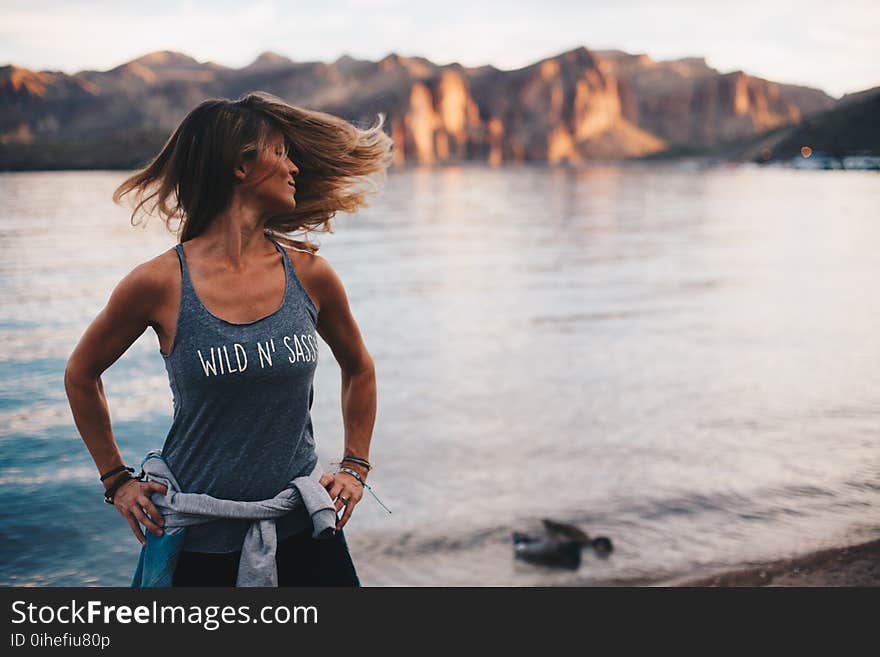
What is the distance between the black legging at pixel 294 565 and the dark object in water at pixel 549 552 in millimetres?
5738

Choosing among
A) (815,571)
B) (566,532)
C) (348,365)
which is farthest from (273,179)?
(566,532)

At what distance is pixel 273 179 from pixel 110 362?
696 millimetres

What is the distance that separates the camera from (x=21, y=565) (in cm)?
849

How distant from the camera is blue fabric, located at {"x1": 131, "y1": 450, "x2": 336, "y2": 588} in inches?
99.8

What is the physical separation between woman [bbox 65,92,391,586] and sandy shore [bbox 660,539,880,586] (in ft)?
17.4

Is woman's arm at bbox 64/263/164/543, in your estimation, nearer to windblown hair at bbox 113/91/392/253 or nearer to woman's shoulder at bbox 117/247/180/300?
woman's shoulder at bbox 117/247/180/300

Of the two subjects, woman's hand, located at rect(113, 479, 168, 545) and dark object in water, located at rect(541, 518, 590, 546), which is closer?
woman's hand, located at rect(113, 479, 168, 545)

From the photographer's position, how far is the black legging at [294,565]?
8.56 feet

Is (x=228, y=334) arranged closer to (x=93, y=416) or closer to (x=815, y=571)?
(x=93, y=416)

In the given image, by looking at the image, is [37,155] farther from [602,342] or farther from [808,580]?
[808,580]

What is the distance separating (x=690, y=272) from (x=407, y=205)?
58.6 m

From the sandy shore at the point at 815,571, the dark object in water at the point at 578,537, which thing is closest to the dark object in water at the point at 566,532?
the dark object in water at the point at 578,537

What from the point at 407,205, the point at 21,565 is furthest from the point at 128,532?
the point at 407,205

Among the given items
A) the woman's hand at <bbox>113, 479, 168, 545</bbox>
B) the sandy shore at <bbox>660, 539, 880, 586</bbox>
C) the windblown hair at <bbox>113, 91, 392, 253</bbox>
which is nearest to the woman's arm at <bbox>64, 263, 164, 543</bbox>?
the woman's hand at <bbox>113, 479, 168, 545</bbox>
